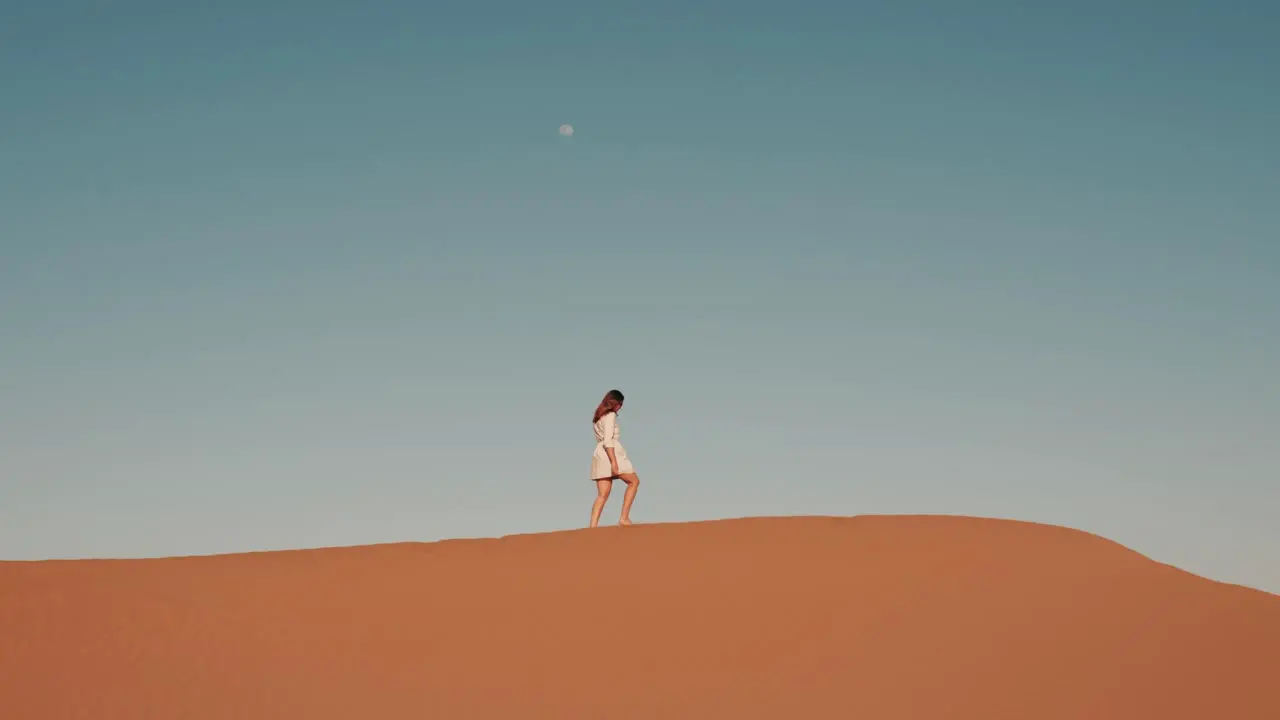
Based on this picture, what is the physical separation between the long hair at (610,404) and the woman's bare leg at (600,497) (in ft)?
2.69

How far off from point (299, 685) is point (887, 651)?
5.65 m

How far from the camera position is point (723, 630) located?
1180 centimetres

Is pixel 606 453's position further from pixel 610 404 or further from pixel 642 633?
pixel 642 633

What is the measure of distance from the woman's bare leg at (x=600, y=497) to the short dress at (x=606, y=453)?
4.7 inches

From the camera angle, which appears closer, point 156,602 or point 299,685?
point 299,685

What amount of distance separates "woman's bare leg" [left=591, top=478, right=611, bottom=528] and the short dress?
120 mm

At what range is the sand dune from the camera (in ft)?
35.0

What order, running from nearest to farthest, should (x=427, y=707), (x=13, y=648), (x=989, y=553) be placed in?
(x=427, y=707) < (x=13, y=648) < (x=989, y=553)

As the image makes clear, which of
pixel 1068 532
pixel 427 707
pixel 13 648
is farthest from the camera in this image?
pixel 1068 532

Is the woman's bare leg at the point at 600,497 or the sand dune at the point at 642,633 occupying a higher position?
the woman's bare leg at the point at 600,497

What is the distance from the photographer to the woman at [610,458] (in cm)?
1512

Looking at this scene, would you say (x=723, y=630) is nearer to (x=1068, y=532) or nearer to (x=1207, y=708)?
(x=1207, y=708)

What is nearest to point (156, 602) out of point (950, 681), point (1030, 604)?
point (950, 681)

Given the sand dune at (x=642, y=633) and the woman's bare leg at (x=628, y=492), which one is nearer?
the sand dune at (x=642, y=633)
